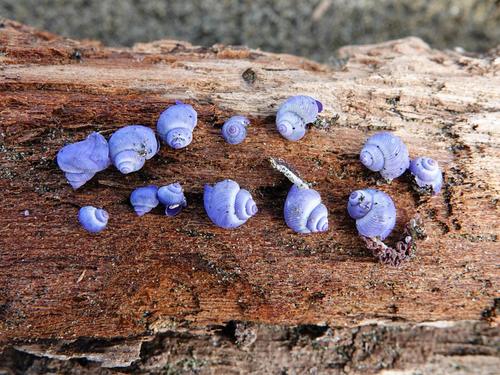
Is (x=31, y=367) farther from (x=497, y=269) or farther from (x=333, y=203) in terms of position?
(x=497, y=269)

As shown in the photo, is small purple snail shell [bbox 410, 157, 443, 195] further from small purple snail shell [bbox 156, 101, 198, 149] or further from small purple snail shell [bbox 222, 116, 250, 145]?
small purple snail shell [bbox 156, 101, 198, 149]

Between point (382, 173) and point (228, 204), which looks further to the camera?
point (382, 173)

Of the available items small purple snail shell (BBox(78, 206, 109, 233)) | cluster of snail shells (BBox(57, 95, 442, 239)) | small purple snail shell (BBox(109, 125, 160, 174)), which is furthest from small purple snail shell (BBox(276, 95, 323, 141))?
small purple snail shell (BBox(78, 206, 109, 233))

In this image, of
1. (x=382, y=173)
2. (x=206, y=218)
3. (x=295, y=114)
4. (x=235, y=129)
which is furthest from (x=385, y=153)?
(x=206, y=218)

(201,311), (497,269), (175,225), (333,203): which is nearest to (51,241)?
(175,225)

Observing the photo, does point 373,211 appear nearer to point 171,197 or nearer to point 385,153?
point 385,153

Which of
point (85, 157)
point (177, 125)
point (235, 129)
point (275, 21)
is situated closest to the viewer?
point (85, 157)

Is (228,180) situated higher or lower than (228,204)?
higher
